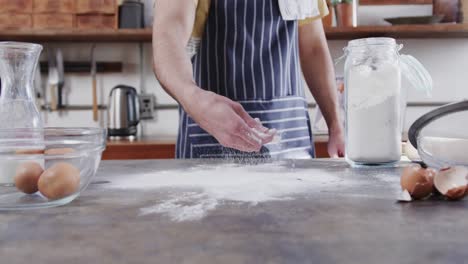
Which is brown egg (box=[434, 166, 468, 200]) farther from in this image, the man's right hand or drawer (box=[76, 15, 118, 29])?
drawer (box=[76, 15, 118, 29])

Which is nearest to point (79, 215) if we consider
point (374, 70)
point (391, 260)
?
point (391, 260)

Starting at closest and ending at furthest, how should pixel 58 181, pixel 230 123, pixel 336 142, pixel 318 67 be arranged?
pixel 58 181 → pixel 230 123 → pixel 336 142 → pixel 318 67

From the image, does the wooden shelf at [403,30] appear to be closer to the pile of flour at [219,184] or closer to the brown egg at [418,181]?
the pile of flour at [219,184]

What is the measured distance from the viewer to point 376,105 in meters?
0.88

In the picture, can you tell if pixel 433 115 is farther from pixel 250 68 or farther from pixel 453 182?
pixel 250 68

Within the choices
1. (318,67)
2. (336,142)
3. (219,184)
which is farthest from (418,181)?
(318,67)

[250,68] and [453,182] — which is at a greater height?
[250,68]

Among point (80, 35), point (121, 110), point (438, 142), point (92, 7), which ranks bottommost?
point (121, 110)

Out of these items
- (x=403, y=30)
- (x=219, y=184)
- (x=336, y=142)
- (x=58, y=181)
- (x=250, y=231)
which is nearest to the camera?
(x=250, y=231)

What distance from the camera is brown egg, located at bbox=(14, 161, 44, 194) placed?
61 cm

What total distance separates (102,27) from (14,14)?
39cm

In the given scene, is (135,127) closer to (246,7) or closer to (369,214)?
(246,7)

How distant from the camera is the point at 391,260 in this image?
0.38 meters

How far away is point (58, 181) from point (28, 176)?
0.16 ft
